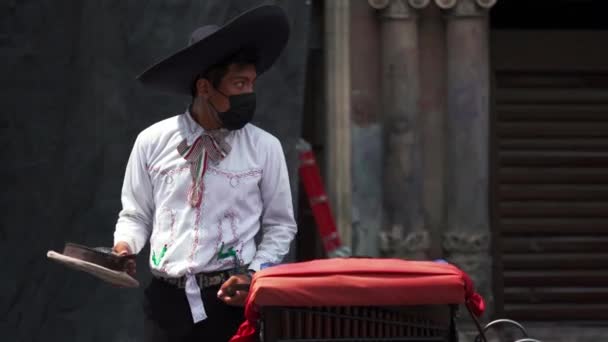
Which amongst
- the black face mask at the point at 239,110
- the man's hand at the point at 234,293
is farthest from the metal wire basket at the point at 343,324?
the black face mask at the point at 239,110

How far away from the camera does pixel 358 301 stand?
3.97 metres

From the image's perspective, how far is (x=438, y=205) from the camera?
12523 millimetres

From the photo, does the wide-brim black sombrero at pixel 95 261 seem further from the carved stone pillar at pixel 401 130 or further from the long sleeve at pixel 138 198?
the carved stone pillar at pixel 401 130

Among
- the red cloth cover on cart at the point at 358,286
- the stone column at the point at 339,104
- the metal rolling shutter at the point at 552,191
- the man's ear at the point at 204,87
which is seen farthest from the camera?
the metal rolling shutter at the point at 552,191

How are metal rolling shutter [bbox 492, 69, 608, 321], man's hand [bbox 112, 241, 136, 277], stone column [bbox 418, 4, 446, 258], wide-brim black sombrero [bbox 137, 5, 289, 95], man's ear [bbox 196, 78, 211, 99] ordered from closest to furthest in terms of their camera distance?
man's hand [bbox 112, 241, 136, 277] < wide-brim black sombrero [bbox 137, 5, 289, 95] < man's ear [bbox 196, 78, 211, 99] < stone column [bbox 418, 4, 446, 258] < metal rolling shutter [bbox 492, 69, 608, 321]

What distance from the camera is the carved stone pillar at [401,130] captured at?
1220cm

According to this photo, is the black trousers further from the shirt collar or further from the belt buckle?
the shirt collar

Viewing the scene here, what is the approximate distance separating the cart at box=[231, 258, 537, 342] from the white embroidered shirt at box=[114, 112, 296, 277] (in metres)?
0.63

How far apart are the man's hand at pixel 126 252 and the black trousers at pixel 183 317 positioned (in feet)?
0.49

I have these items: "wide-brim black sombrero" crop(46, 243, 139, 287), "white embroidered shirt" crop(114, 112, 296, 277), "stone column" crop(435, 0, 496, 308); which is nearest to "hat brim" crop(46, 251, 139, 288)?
"wide-brim black sombrero" crop(46, 243, 139, 287)

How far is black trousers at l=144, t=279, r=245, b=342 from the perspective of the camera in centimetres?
469

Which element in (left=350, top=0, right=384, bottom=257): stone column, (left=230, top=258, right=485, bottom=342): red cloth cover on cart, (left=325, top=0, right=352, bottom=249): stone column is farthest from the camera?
(left=350, top=0, right=384, bottom=257): stone column

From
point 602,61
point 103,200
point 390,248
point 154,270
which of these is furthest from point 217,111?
point 602,61

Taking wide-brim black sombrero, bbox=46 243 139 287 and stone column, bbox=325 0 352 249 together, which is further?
stone column, bbox=325 0 352 249
